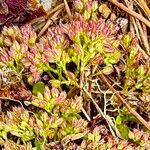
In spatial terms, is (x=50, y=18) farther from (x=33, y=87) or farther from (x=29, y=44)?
(x=33, y=87)

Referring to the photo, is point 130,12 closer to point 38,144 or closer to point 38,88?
point 38,88

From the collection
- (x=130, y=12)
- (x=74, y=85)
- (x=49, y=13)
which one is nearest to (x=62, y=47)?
(x=74, y=85)

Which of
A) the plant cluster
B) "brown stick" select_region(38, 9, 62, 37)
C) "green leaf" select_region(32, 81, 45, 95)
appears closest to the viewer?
the plant cluster

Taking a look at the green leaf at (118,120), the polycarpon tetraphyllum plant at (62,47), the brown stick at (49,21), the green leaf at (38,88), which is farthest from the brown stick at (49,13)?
the green leaf at (118,120)

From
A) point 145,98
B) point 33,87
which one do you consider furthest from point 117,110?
point 33,87

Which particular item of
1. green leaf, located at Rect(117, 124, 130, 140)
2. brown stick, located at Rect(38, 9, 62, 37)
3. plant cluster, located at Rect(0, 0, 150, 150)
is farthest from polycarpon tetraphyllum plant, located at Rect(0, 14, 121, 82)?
green leaf, located at Rect(117, 124, 130, 140)

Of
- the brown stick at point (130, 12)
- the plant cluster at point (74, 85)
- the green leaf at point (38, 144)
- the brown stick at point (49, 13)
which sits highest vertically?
the brown stick at point (49, 13)

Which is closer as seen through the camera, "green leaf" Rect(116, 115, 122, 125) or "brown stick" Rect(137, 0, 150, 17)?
"green leaf" Rect(116, 115, 122, 125)

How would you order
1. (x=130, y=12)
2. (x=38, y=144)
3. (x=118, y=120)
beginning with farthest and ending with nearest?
(x=130, y=12), (x=118, y=120), (x=38, y=144)

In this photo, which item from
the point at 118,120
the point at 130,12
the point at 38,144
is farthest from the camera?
the point at 130,12

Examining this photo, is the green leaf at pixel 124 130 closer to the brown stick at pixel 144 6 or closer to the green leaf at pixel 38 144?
the green leaf at pixel 38 144

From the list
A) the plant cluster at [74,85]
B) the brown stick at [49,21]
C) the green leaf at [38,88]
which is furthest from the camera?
the brown stick at [49,21]

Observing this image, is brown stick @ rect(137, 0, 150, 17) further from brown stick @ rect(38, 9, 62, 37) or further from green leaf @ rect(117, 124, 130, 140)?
green leaf @ rect(117, 124, 130, 140)
